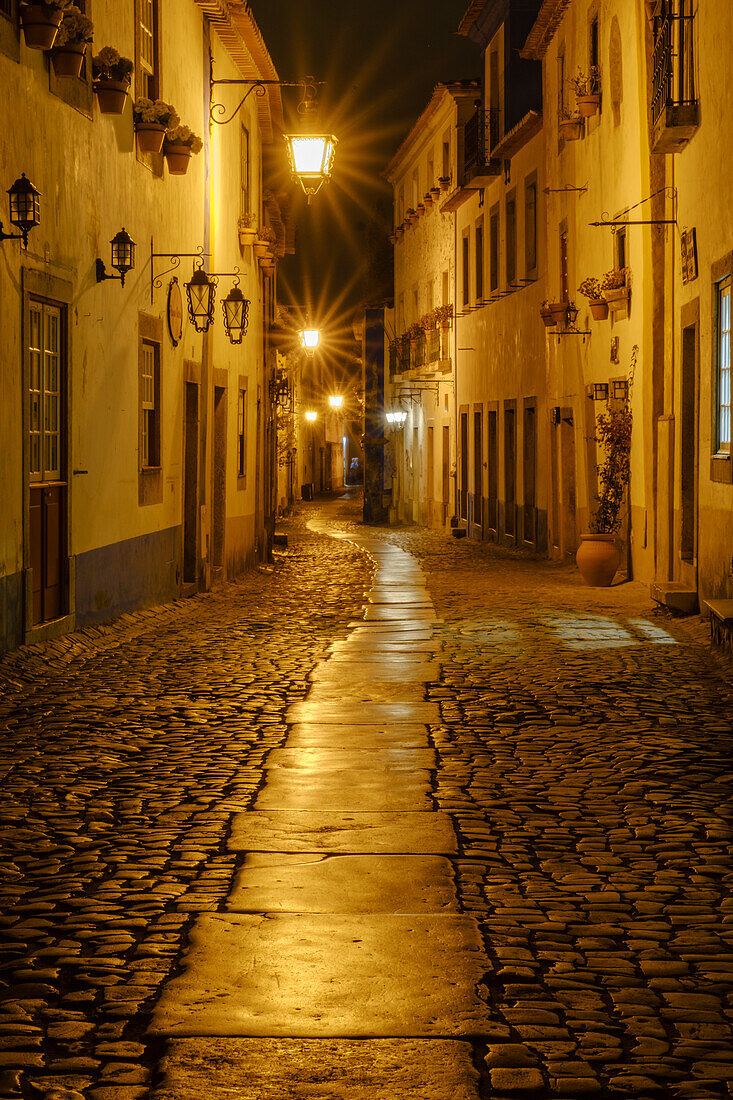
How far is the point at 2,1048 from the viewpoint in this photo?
3525 millimetres

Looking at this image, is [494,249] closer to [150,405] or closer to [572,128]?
[572,128]

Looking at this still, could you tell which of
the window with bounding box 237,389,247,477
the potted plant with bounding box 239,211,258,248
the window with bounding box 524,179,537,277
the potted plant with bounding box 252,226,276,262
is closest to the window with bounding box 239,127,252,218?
the potted plant with bounding box 239,211,258,248

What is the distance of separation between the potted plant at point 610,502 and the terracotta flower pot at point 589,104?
13.3ft

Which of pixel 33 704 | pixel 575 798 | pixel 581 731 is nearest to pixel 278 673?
pixel 33 704

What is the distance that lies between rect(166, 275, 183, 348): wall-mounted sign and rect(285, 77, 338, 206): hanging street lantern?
1705 mm

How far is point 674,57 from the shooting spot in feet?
47.1

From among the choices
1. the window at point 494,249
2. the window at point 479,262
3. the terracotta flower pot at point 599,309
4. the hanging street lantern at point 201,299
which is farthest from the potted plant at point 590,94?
the window at point 479,262

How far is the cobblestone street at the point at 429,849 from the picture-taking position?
349cm

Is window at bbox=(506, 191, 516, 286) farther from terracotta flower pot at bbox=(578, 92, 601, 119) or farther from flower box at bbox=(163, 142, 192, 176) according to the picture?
flower box at bbox=(163, 142, 192, 176)

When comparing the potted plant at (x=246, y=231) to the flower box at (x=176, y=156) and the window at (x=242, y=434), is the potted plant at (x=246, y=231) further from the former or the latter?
the flower box at (x=176, y=156)

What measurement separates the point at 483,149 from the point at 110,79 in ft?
59.0

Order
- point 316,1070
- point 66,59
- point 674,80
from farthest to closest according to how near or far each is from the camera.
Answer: point 674,80 < point 66,59 < point 316,1070

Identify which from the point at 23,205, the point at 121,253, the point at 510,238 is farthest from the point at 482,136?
the point at 23,205

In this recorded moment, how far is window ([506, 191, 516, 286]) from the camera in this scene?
2708 centimetres
